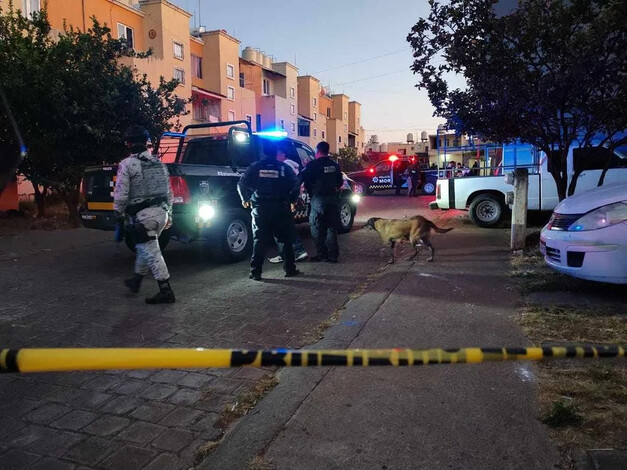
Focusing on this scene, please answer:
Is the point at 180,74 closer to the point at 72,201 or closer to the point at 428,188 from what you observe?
the point at 428,188

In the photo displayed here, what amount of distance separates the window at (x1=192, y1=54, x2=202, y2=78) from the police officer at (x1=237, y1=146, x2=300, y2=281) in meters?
30.8

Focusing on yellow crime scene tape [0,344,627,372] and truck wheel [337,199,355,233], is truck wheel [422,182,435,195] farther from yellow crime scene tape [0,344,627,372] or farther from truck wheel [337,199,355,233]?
yellow crime scene tape [0,344,627,372]

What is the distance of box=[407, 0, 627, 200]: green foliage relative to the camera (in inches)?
252

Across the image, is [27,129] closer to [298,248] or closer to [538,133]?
[298,248]

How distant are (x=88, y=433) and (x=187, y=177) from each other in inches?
178

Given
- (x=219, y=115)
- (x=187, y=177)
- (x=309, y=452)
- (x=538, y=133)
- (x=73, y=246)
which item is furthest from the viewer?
(x=219, y=115)

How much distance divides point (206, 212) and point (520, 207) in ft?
16.0

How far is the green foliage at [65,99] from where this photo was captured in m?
11.5

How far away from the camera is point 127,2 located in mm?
27406

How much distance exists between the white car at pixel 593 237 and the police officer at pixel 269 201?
3.27 m

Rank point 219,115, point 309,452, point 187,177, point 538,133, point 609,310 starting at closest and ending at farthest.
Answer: point 309,452
point 609,310
point 187,177
point 538,133
point 219,115

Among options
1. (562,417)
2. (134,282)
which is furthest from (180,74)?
(562,417)

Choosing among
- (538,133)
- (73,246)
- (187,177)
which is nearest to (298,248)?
(187,177)

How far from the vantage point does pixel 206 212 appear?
23.4ft
